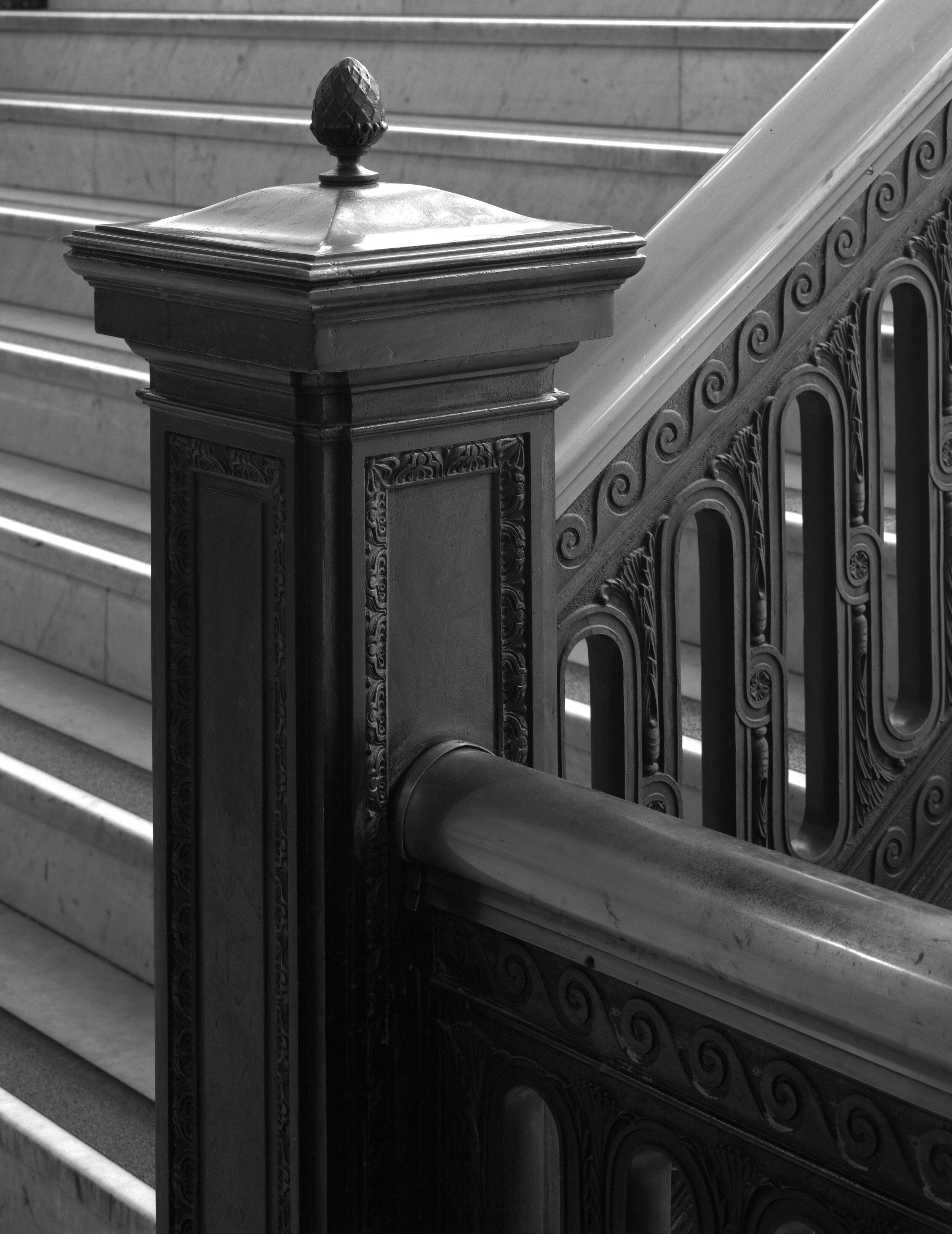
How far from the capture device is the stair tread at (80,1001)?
2100 mm

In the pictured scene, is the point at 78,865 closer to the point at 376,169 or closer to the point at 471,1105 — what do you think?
the point at 471,1105

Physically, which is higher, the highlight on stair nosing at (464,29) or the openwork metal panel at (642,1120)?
the highlight on stair nosing at (464,29)

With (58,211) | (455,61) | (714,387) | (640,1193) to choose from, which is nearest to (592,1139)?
(640,1193)

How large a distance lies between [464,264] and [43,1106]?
4.49ft

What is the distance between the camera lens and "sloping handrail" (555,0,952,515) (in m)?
1.38

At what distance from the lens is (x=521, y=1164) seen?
119 centimetres

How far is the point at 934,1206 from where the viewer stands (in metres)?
0.90

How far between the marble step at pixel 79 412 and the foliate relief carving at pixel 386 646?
2003 mm

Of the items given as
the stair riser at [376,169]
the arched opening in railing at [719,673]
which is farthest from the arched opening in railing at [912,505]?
the stair riser at [376,169]

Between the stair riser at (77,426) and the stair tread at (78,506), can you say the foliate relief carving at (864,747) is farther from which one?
the stair riser at (77,426)

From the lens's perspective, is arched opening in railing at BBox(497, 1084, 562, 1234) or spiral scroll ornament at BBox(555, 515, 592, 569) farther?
spiral scroll ornament at BBox(555, 515, 592, 569)

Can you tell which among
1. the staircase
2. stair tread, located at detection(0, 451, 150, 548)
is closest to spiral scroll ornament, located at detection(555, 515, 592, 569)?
the staircase

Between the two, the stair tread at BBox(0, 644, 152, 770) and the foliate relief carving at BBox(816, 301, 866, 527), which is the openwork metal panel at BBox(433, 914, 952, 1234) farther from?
the stair tread at BBox(0, 644, 152, 770)

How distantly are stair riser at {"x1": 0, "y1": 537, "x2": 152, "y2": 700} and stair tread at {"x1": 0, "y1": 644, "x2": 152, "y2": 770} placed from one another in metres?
0.02
